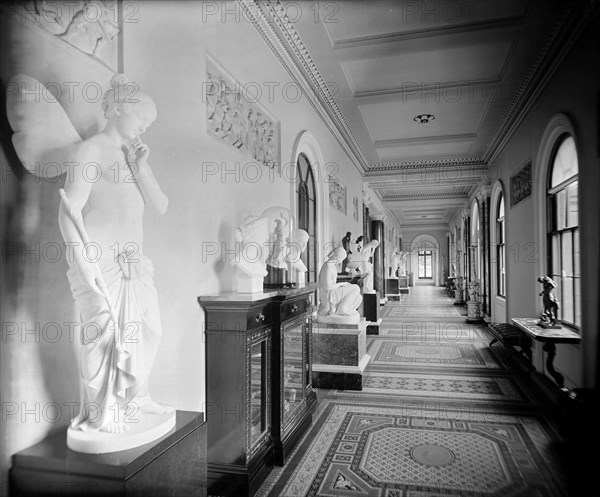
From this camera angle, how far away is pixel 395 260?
23.3m

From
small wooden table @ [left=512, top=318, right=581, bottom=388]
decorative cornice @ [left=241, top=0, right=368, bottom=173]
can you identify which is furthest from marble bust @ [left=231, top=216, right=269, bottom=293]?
small wooden table @ [left=512, top=318, right=581, bottom=388]

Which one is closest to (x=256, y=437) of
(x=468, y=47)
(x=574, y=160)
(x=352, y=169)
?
(x=574, y=160)

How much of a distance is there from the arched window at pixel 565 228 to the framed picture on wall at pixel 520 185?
1.01m

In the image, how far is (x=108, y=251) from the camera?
2.12 m

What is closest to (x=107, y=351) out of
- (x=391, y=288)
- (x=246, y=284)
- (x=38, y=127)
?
(x=38, y=127)

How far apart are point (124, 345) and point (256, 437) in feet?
5.89

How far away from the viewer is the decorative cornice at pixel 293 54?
4.50m

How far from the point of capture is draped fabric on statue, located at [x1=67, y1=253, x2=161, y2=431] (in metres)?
1.89

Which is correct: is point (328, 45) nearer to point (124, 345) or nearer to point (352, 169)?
point (124, 345)

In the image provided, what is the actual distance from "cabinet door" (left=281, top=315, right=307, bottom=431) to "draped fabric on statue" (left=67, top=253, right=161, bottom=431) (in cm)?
192

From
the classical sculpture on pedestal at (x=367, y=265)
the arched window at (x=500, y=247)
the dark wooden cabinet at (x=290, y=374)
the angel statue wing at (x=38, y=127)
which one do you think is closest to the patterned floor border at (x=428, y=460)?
the dark wooden cabinet at (x=290, y=374)

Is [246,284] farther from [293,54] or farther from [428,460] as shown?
[293,54]

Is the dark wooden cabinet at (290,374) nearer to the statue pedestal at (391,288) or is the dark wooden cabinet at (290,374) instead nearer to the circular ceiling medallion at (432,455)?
the circular ceiling medallion at (432,455)

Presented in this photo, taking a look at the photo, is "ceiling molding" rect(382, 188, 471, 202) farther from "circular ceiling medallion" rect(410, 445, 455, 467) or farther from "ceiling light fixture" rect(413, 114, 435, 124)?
"circular ceiling medallion" rect(410, 445, 455, 467)
